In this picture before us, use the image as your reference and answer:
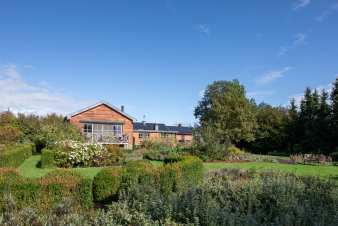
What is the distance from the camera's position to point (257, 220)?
574 centimetres

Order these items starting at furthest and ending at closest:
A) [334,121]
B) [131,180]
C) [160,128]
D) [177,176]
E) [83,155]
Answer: [160,128] → [334,121] → [83,155] → [177,176] → [131,180]

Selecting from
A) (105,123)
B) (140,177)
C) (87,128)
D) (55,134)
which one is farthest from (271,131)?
(140,177)

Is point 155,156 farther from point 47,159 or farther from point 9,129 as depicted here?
point 9,129

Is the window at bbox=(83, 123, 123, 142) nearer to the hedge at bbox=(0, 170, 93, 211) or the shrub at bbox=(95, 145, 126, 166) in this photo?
the shrub at bbox=(95, 145, 126, 166)

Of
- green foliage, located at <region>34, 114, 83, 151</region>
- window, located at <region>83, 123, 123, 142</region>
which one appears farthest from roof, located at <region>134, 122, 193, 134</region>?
green foliage, located at <region>34, 114, 83, 151</region>

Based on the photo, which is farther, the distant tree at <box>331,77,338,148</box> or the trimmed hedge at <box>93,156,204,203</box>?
the distant tree at <box>331,77,338,148</box>

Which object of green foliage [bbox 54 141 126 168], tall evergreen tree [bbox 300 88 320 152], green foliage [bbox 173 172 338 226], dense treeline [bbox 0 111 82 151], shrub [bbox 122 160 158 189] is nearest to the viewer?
green foliage [bbox 173 172 338 226]

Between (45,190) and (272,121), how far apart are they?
41850 mm

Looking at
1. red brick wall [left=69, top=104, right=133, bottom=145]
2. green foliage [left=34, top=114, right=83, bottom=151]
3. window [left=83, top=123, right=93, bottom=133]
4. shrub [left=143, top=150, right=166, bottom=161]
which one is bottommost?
shrub [left=143, top=150, right=166, bottom=161]

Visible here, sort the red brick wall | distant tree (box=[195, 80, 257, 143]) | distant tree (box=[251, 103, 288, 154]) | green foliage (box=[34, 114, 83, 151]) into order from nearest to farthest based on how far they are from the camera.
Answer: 1. green foliage (box=[34, 114, 83, 151])
2. the red brick wall
3. distant tree (box=[251, 103, 288, 154])
4. distant tree (box=[195, 80, 257, 143])

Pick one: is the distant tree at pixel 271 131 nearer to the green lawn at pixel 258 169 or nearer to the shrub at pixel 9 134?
the green lawn at pixel 258 169

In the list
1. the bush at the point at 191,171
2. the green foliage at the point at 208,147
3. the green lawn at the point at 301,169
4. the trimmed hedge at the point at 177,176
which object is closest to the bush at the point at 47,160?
the green lawn at the point at 301,169

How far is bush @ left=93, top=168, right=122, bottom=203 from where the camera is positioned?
→ 34.1 feet

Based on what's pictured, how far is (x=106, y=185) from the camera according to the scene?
10547mm
